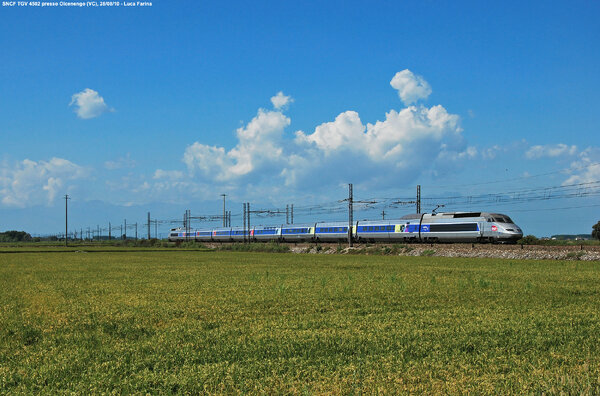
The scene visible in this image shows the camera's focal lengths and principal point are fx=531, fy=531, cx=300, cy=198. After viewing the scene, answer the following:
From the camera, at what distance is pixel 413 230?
231ft

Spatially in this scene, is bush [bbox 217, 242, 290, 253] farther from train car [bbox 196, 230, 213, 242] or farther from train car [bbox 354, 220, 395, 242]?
train car [bbox 196, 230, 213, 242]

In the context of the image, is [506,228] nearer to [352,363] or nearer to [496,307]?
[496,307]

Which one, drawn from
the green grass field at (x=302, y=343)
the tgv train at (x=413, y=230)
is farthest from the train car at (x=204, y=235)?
the green grass field at (x=302, y=343)

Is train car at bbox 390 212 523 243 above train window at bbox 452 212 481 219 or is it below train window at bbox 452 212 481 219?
below

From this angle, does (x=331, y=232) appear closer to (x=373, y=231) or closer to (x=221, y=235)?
(x=373, y=231)

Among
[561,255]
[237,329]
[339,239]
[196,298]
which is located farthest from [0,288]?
[339,239]

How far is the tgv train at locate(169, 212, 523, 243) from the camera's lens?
61.8 m

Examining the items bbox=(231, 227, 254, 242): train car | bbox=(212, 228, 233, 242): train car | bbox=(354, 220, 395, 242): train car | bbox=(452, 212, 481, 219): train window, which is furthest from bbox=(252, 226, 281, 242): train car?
bbox=(452, 212, 481, 219): train window

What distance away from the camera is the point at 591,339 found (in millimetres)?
9812

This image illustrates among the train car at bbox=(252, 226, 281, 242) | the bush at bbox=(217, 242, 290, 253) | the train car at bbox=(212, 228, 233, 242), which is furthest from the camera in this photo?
the train car at bbox=(212, 228, 233, 242)

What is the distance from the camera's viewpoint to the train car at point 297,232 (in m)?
90.1

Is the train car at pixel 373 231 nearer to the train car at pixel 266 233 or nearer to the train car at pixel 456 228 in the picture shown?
the train car at pixel 456 228

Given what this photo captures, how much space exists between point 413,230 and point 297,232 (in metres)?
27.4

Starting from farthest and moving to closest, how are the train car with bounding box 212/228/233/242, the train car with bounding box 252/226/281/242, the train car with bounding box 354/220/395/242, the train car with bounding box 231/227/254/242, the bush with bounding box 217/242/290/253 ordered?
the train car with bounding box 212/228/233/242
the train car with bounding box 231/227/254/242
the train car with bounding box 252/226/281/242
the bush with bounding box 217/242/290/253
the train car with bounding box 354/220/395/242
